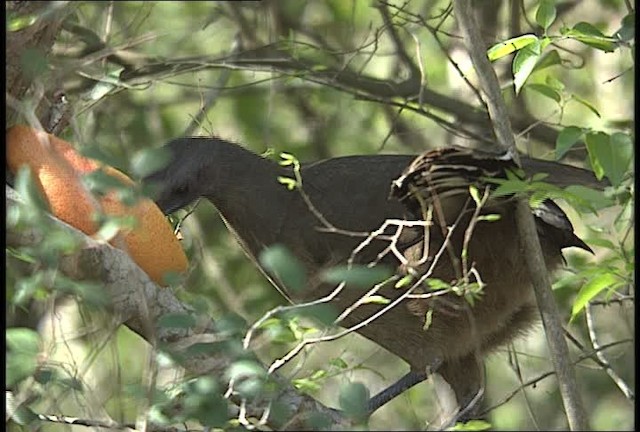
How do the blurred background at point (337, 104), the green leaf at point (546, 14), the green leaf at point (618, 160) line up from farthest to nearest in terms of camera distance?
the blurred background at point (337, 104) < the green leaf at point (546, 14) < the green leaf at point (618, 160)

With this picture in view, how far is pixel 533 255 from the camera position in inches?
95.4

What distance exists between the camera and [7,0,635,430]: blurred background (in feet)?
11.9

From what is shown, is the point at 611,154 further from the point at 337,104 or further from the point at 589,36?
the point at 337,104

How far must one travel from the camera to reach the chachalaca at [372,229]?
9.22 feet

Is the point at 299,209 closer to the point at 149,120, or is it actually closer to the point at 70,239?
the point at 70,239

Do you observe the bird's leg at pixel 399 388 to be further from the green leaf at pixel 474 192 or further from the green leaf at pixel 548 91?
the green leaf at pixel 474 192

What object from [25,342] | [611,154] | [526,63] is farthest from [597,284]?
[25,342]

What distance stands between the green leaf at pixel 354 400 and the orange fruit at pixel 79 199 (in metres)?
0.46

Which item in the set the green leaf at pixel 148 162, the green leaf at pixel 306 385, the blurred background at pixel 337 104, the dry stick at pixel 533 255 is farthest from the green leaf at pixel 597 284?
the green leaf at pixel 148 162

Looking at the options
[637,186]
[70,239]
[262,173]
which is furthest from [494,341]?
[70,239]

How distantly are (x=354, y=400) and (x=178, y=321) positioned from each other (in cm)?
29

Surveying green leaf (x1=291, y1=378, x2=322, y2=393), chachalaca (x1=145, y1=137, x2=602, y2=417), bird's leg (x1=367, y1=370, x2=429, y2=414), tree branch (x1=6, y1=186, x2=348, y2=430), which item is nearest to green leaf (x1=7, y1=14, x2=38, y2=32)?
tree branch (x1=6, y1=186, x2=348, y2=430)

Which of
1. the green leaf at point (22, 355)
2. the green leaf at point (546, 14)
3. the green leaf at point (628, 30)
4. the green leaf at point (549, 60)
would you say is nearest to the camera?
Result: the green leaf at point (22, 355)

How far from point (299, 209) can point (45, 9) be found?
0.95 m
